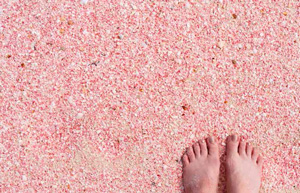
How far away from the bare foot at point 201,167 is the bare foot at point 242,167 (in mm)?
81

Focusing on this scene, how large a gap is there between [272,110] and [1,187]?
180 centimetres

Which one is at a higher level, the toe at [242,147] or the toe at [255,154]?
the toe at [255,154]

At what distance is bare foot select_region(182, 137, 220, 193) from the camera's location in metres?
1.66

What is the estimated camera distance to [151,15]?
1.64 metres

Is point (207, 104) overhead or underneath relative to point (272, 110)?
underneath

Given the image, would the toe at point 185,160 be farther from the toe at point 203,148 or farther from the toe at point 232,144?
the toe at point 232,144

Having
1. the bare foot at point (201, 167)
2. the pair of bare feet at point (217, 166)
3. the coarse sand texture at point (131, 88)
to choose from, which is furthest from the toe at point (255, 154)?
the bare foot at point (201, 167)

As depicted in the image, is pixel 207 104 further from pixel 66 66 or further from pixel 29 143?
pixel 29 143

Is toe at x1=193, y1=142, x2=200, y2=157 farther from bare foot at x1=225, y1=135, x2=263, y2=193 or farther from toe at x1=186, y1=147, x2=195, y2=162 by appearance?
bare foot at x1=225, y1=135, x2=263, y2=193

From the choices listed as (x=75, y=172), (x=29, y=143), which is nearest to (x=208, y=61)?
(x=75, y=172)

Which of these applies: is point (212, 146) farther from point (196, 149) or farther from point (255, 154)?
point (255, 154)

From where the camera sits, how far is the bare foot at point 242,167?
1650 mm

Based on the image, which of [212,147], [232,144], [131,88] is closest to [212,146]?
[212,147]

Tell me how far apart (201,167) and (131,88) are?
686mm
